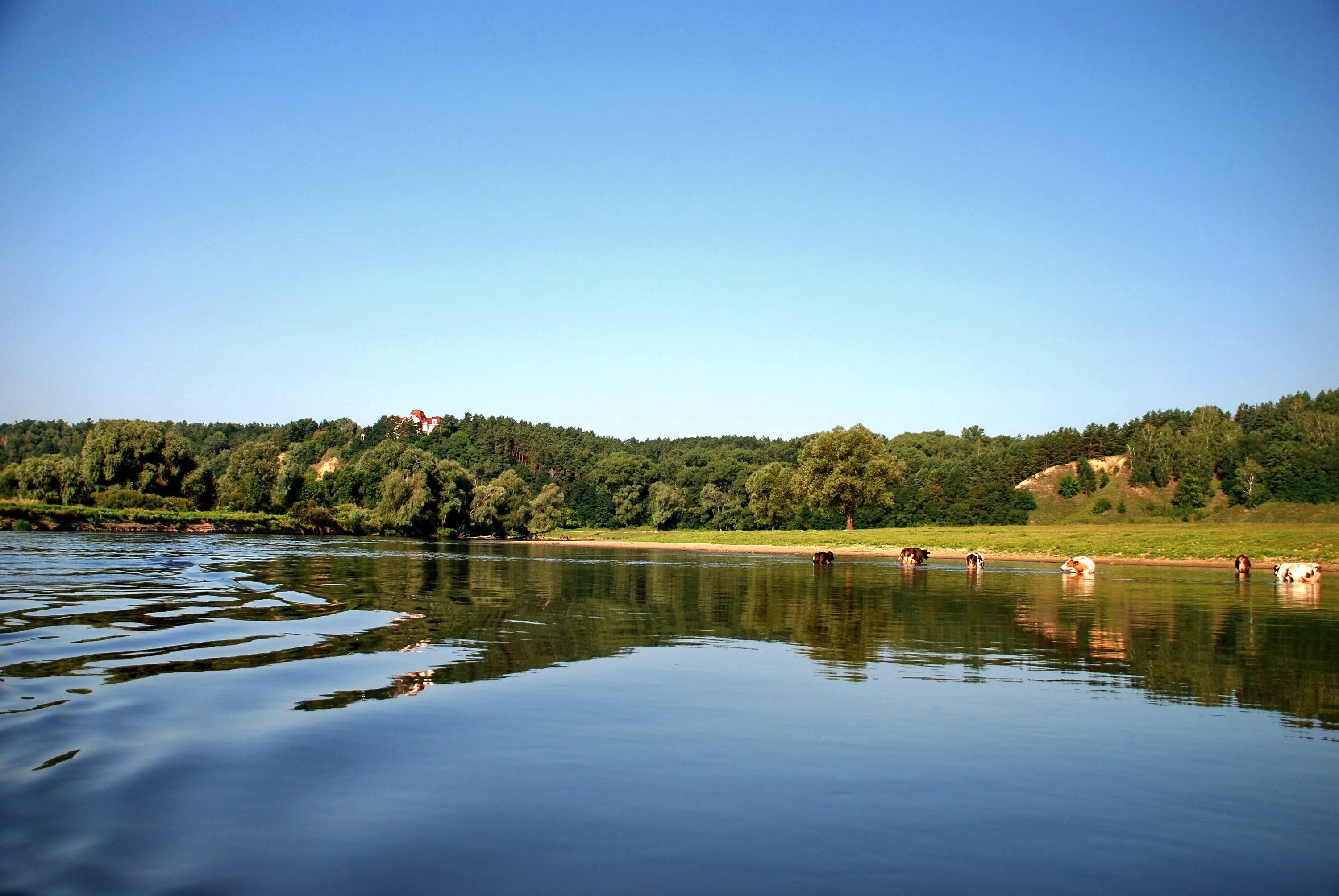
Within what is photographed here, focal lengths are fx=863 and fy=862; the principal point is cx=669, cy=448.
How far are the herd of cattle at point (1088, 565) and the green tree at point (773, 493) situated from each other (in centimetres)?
6154

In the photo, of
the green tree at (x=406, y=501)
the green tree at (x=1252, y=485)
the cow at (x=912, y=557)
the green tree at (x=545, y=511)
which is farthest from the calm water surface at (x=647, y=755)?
the green tree at (x=1252, y=485)

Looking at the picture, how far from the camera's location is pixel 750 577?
3831 cm

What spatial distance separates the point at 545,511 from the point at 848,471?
45.4 meters

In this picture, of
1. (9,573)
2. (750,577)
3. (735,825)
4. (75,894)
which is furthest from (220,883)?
(750,577)

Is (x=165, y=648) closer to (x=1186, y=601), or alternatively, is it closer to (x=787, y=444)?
(x=1186, y=601)

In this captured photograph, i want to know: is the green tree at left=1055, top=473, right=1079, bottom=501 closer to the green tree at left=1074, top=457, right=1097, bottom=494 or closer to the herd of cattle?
the green tree at left=1074, top=457, right=1097, bottom=494

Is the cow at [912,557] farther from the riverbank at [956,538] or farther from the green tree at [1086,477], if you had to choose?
the green tree at [1086,477]

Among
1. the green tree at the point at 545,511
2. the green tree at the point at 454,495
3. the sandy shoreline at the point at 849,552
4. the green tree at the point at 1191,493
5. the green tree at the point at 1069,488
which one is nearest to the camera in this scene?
the sandy shoreline at the point at 849,552

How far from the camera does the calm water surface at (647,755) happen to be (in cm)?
555

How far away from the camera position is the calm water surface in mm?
5547

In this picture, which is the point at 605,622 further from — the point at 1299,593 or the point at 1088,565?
the point at 1088,565

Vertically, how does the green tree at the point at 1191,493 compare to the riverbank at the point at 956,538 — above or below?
above

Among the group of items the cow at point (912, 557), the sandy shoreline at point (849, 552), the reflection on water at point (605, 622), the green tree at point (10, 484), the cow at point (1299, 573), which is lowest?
the sandy shoreline at point (849, 552)

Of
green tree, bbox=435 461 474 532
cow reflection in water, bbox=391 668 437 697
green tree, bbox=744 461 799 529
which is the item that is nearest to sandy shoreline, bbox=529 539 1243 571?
green tree, bbox=435 461 474 532
